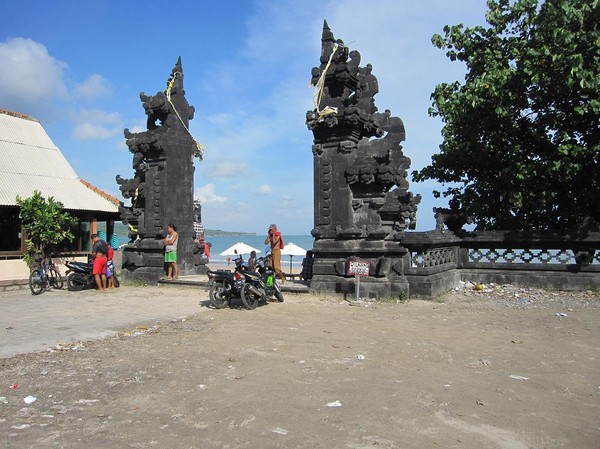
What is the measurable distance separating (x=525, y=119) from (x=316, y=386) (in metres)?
10.2

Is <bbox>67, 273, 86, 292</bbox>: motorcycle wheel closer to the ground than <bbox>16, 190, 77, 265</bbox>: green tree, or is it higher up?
closer to the ground

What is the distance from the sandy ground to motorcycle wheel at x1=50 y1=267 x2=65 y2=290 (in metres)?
6.46

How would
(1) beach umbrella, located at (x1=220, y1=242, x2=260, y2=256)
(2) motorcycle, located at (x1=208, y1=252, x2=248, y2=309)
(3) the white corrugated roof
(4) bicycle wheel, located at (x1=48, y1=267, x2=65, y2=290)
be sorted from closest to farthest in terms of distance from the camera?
(2) motorcycle, located at (x1=208, y1=252, x2=248, y2=309) < (4) bicycle wheel, located at (x1=48, y1=267, x2=65, y2=290) < (3) the white corrugated roof < (1) beach umbrella, located at (x1=220, y1=242, x2=260, y2=256)

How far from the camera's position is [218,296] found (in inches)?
392

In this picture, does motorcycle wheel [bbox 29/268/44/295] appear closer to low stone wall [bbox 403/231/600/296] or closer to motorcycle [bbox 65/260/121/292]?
motorcycle [bbox 65/260/121/292]

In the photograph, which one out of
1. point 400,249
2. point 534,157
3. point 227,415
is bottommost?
point 227,415

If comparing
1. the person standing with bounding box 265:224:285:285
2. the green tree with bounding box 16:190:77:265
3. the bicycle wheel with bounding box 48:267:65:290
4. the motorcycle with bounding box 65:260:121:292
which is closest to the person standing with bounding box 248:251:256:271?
the person standing with bounding box 265:224:285:285

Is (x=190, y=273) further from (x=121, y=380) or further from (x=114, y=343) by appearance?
(x=121, y=380)

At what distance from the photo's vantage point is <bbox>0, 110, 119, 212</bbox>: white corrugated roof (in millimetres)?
15070

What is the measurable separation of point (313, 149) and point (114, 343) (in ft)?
21.5

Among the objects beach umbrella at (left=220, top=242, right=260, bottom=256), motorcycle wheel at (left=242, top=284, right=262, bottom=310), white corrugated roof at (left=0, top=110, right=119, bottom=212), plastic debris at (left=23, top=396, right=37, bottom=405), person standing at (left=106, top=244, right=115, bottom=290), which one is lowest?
plastic debris at (left=23, top=396, right=37, bottom=405)

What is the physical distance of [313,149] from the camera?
11.7 meters

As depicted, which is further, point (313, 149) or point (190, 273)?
point (190, 273)

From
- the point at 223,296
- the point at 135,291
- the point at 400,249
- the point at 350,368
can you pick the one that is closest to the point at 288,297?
the point at 223,296
